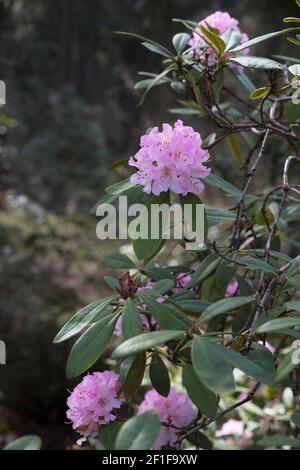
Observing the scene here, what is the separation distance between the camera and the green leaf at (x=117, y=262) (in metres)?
1.04

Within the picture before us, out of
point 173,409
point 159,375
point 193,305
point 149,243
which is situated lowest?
point 173,409

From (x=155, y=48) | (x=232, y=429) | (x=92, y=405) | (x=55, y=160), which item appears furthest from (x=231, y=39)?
(x=55, y=160)

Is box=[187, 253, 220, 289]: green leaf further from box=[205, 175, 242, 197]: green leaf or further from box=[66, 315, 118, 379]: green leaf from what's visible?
box=[66, 315, 118, 379]: green leaf

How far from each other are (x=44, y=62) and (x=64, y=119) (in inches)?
159

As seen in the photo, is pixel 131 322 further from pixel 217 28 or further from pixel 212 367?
pixel 217 28

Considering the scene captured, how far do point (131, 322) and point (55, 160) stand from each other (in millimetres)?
7481

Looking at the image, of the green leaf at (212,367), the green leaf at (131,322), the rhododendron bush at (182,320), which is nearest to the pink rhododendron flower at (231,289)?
the rhododendron bush at (182,320)

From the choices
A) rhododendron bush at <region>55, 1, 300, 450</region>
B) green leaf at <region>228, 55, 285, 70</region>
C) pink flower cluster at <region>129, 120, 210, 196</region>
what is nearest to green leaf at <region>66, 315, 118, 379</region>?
rhododendron bush at <region>55, 1, 300, 450</region>

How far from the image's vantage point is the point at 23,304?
337cm

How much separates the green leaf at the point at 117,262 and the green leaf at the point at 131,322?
0.22m

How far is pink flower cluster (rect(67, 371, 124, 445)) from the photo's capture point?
846 millimetres

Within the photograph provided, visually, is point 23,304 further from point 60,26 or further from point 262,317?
point 60,26

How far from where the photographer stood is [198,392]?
30.7 inches
